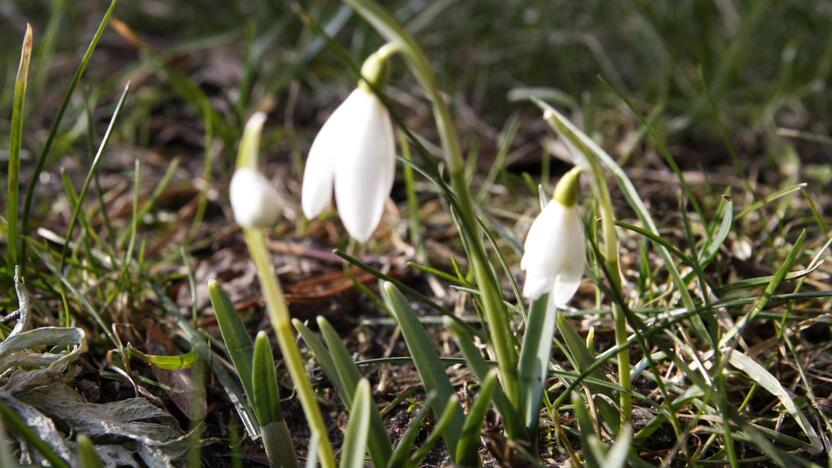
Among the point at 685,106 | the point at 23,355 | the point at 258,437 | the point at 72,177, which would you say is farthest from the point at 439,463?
the point at 685,106

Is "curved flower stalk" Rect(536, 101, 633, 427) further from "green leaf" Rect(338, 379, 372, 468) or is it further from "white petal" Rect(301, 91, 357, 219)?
"green leaf" Rect(338, 379, 372, 468)

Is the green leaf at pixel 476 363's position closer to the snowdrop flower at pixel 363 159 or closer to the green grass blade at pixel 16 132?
the snowdrop flower at pixel 363 159

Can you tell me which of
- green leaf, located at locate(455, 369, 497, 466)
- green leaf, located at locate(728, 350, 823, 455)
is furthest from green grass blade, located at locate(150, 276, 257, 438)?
green leaf, located at locate(728, 350, 823, 455)

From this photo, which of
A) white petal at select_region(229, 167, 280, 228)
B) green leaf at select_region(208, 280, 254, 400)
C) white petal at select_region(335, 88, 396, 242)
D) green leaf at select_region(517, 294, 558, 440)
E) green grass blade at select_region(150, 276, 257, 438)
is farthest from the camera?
green grass blade at select_region(150, 276, 257, 438)

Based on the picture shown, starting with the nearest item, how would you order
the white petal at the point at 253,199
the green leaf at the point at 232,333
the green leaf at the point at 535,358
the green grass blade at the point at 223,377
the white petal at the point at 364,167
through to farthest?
the white petal at the point at 253,199 → the white petal at the point at 364,167 → the green leaf at the point at 535,358 → the green leaf at the point at 232,333 → the green grass blade at the point at 223,377

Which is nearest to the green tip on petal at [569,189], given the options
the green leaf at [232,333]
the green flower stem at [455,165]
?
the green flower stem at [455,165]

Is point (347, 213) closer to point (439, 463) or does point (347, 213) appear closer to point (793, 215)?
point (439, 463)

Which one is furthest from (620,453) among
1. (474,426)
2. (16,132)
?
(16,132)

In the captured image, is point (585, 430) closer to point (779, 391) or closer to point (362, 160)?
point (779, 391)
